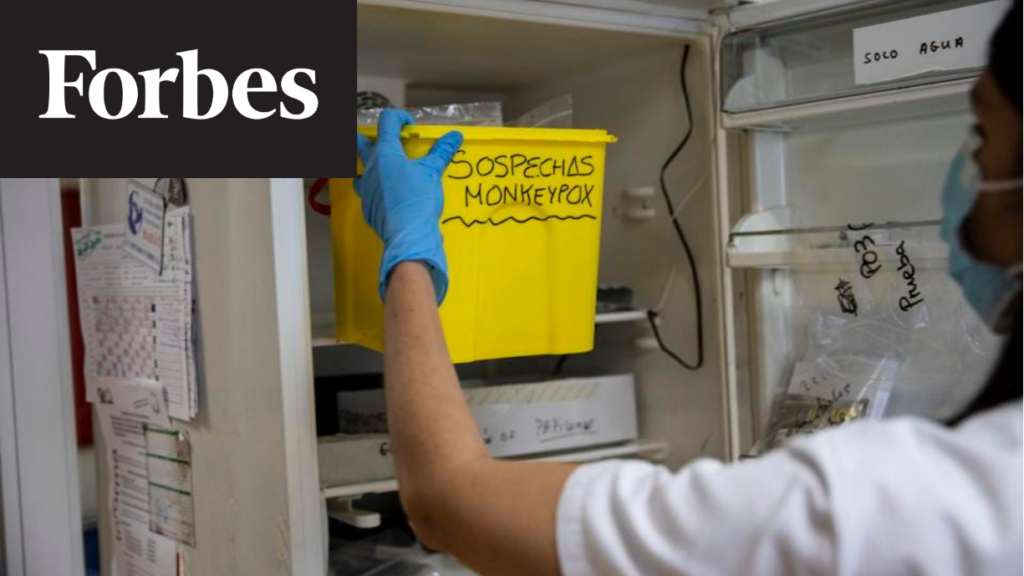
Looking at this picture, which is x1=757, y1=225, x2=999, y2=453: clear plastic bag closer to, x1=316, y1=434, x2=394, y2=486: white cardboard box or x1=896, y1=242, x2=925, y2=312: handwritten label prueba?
x1=896, y1=242, x2=925, y2=312: handwritten label prueba

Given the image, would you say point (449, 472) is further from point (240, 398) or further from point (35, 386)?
point (35, 386)

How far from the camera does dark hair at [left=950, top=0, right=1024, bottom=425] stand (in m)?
0.71

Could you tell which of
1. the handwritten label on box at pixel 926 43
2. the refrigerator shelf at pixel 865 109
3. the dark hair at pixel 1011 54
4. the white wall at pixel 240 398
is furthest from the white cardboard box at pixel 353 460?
the dark hair at pixel 1011 54

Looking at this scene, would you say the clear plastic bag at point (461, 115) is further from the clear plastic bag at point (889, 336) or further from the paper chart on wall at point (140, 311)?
the clear plastic bag at point (889, 336)

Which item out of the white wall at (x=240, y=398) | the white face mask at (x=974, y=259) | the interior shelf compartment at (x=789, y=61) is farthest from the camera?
the interior shelf compartment at (x=789, y=61)

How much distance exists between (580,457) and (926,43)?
0.76m

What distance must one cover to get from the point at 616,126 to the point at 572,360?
0.44 m

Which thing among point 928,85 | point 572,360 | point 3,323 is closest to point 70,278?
point 3,323

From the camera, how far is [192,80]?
49.9 inches

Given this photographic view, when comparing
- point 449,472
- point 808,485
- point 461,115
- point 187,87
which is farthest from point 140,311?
point 808,485

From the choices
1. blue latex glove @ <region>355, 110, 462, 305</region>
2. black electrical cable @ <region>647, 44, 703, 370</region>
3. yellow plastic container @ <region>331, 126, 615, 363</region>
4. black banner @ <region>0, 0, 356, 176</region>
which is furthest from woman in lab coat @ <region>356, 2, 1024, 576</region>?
black electrical cable @ <region>647, 44, 703, 370</region>

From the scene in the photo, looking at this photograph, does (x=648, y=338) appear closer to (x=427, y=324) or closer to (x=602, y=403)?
(x=602, y=403)

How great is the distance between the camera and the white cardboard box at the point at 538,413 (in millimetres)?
1497

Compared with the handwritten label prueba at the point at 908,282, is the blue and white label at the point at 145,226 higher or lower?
higher
